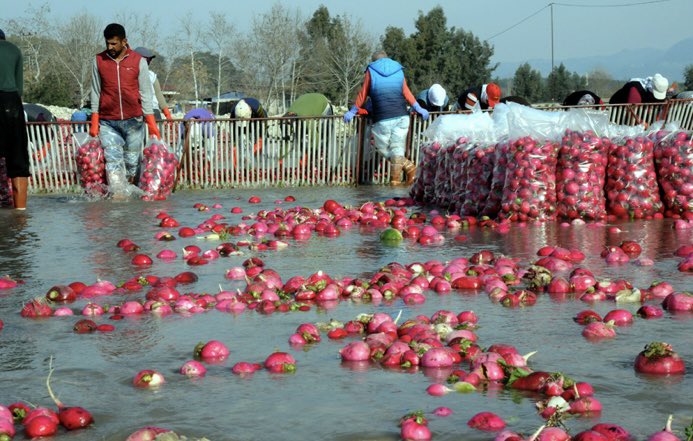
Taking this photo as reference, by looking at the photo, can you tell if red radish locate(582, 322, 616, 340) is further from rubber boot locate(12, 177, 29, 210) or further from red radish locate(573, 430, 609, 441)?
rubber boot locate(12, 177, 29, 210)

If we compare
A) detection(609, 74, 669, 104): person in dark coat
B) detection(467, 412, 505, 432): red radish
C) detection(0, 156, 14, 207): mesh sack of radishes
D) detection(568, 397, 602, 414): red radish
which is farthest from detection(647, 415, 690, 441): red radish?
detection(609, 74, 669, 104): person in dark coat

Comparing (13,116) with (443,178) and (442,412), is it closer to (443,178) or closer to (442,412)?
(443,178)

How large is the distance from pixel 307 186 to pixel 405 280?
8.80 meters

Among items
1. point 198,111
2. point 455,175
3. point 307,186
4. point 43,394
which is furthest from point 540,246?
point 198,111

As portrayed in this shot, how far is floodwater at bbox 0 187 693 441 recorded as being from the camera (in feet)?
11.2

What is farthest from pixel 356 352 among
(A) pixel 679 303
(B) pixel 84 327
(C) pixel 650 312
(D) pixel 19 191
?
(D) pixel 19 191

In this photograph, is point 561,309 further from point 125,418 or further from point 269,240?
point 269,240

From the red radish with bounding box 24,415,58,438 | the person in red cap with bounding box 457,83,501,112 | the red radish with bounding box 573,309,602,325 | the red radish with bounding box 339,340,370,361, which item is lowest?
the red radish with bounding box 24,415,58,438

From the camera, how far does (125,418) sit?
3.49 meters

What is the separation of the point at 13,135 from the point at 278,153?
4882 millimetres

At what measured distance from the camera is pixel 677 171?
29.9 ft

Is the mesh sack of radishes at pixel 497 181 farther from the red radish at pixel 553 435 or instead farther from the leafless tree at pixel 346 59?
the leafless tree at pixel 346 59

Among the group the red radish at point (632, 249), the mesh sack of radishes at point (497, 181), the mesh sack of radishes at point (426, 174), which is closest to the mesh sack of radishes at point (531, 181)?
the mesh sack of radishes at point (497, 181)

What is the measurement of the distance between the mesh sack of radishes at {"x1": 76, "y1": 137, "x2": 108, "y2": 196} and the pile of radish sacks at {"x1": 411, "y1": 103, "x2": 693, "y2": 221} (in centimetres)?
533
